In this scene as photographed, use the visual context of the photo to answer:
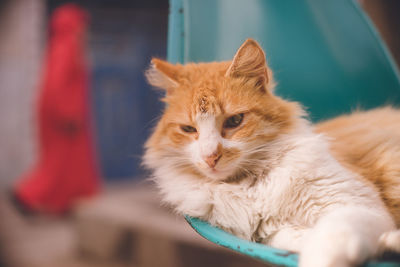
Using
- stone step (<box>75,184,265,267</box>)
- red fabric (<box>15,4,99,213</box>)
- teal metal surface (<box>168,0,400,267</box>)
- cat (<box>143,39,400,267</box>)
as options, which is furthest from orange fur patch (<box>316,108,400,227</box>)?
red fabric (<box>15,4,99,213</box>)

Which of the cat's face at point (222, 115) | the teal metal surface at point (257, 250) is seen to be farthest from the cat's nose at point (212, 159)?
the teal metal surface at point (257, 250)

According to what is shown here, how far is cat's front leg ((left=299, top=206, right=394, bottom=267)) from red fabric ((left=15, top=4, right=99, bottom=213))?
252 centimetres

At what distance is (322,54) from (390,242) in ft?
2.20

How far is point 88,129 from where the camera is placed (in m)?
3.10

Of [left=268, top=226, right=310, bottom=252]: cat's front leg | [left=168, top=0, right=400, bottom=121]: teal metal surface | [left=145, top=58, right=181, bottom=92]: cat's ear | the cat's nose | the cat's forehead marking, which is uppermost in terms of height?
[left=168, top=0, right=400, bottom=121]: teal metal surface

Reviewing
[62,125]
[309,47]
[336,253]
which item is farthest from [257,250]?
[62,125]

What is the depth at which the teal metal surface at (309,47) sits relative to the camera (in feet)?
2.96

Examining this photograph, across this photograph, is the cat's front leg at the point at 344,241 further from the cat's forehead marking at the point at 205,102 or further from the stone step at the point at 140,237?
the stone step at the point at 140,237

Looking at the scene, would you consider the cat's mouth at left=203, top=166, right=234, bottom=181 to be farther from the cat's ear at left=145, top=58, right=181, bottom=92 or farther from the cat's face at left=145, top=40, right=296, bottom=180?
the cat's ear at left=145, top=58, right=181, bottom=92

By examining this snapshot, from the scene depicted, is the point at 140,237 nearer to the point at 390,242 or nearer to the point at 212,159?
the point at 212,159

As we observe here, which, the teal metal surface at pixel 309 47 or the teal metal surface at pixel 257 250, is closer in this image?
the teal metal surface at pixel 257 250

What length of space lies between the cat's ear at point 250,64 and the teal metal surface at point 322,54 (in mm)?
221

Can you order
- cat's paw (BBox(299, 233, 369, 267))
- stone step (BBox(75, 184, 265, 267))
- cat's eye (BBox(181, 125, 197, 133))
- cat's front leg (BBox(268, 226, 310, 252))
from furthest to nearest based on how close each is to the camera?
stone step (BBox(75, 184, 265, 267)), cat's eye (BBox(181, 125, 197, 133)), cat's front leg (BBox(268, 226, 310, 252)), cat's paw (BBox(299, 233, 369, 267))

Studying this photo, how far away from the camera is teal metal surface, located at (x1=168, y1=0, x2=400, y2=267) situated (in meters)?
0.90
